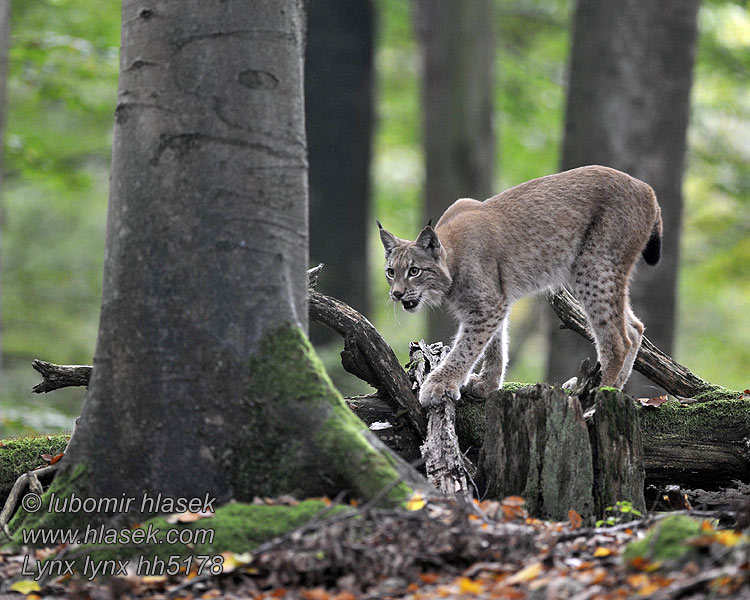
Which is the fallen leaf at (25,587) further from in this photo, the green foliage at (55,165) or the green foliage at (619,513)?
the green foliage at (55,165)

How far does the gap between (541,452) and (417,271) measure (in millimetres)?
2279

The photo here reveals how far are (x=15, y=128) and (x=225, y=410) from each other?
14365mm

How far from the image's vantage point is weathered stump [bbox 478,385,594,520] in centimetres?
485

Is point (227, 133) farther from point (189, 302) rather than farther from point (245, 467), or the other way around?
point (245, 467)

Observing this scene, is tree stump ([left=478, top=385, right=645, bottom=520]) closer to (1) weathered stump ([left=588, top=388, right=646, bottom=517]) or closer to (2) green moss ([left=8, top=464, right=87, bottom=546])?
(1) weathered stump ([left=588, top=388, right=646, bottom=517])

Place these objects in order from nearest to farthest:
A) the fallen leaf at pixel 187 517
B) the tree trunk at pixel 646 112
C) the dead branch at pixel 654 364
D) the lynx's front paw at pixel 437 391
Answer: the fallen leaf at pixel 187 517
the lynx's front paw at pixel 437 391
the dead branch at pixel 654 364
the tree trunk at pixel 646 112

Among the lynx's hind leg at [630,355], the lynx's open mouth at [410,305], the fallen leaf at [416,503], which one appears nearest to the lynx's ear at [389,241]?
the lynx's open mouth at [410,305]

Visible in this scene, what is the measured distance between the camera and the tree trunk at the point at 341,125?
1398cm

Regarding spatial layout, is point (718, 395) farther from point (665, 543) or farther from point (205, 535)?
point (205, 535)

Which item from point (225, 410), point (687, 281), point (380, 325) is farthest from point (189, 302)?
point (380, 325)

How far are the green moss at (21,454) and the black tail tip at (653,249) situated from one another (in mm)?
4838

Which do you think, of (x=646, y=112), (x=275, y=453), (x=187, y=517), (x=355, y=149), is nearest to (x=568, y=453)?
(x=275, y=453)

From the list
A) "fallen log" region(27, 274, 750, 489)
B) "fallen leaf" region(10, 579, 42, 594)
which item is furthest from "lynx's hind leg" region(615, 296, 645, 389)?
"fallen leaf" region(10, 579, 42, 594)

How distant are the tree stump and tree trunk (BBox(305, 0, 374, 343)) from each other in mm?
8948
